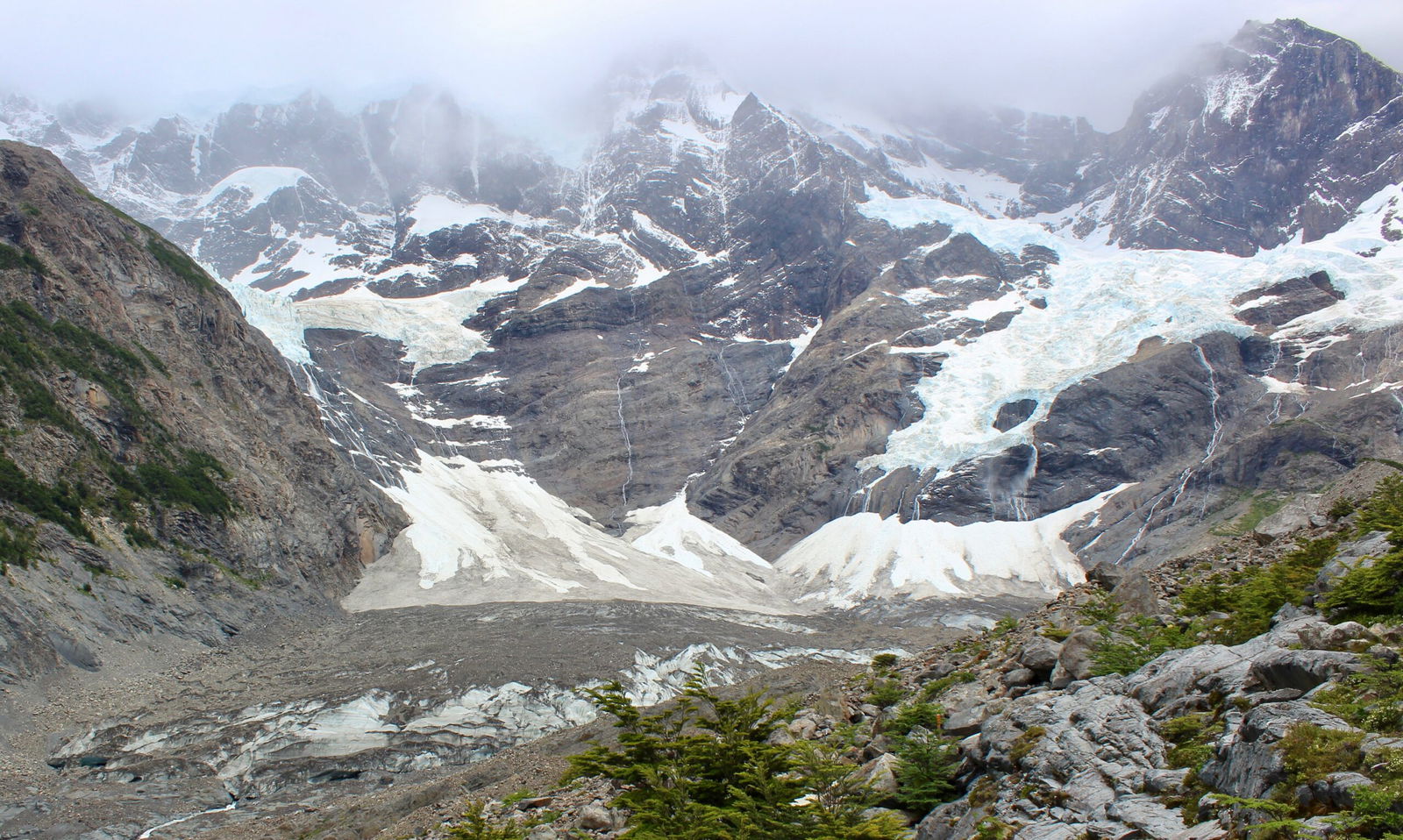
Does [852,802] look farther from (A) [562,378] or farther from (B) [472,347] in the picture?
(B) [472,347]

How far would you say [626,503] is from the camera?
15675 cm

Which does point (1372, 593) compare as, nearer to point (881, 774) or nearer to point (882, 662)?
point (881, 774)

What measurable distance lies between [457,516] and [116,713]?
235 feet

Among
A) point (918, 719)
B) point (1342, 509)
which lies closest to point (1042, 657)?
point (918, 719)

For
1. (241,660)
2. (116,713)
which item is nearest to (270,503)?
(241,660)

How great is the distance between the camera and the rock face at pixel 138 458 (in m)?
59.7

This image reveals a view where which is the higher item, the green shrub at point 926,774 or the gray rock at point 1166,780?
the gray rock at point 1166,780

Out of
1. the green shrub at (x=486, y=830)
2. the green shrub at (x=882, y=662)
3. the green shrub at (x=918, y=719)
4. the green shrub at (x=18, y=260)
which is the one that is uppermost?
the green shrub at (x=18, y=260)

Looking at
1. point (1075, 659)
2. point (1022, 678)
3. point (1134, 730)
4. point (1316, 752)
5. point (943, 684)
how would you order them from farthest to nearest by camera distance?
point (943, 684) → point (1022, 678) → point (1075, 659) → point (1134, 730) → point (1316, 752)

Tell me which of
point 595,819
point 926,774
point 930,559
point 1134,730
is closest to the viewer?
point 1134,730

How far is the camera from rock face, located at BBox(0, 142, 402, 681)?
59.7 m

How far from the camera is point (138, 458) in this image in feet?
246

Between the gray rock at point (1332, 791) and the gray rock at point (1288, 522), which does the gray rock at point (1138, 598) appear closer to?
the gray rock at point (1288, 522)

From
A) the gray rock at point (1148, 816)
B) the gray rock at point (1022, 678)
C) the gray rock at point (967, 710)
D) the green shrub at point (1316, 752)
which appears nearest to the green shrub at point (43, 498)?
the gray rock at point (967, 710)
